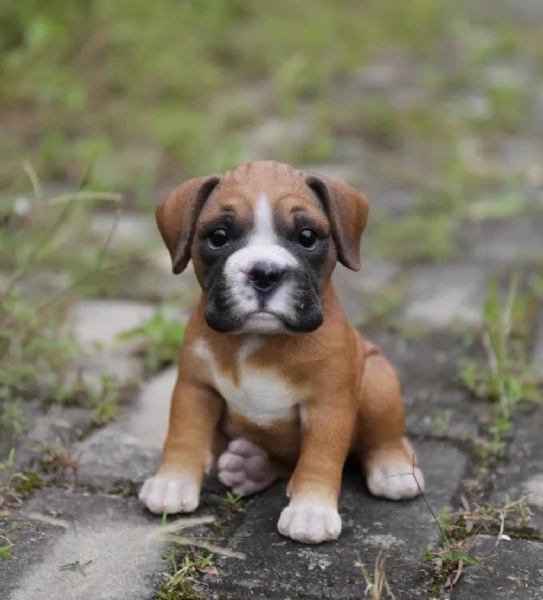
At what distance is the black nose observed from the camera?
89.7 inches

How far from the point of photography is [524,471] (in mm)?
2816

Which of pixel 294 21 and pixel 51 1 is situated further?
pixel 294 21

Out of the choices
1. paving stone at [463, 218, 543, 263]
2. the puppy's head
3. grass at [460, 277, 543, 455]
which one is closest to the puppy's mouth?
the puppy's head

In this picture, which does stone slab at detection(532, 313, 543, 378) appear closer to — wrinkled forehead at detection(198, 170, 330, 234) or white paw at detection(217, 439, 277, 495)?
white paw at detection(217, 439, 277, 495)

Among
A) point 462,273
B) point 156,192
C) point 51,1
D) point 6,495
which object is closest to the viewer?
point 6,495

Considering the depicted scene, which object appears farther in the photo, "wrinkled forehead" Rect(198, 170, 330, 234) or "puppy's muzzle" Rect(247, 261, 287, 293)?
"wrinkled forehead" Rect(198, 170, 330, 234)

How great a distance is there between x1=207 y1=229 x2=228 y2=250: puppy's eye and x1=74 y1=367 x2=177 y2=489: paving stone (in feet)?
2.37

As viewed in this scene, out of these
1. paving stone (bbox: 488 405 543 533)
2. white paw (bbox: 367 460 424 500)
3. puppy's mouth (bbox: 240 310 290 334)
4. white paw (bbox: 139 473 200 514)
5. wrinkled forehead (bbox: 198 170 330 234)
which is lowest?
paving stone (bbox: 488 405 543 533)

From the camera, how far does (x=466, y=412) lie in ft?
10.6

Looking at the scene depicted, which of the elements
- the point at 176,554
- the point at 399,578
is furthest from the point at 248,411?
the point at 399,578

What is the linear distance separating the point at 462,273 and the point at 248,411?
225 centimetres

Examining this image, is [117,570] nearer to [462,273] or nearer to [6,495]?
[6,495]

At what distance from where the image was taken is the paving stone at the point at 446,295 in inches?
160

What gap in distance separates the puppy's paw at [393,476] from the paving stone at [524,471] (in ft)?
0.69
